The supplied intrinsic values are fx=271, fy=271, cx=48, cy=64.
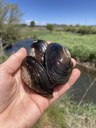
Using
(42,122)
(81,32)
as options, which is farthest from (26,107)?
(81,32)

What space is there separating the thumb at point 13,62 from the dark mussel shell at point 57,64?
206mm

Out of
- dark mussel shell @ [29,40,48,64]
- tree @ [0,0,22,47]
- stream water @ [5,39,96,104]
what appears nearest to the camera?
dark mussel shell @ [29,40,48,64]

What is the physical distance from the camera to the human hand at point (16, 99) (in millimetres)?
2008

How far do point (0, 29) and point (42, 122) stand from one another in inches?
803

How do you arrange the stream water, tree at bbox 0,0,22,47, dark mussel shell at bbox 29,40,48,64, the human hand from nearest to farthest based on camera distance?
1. the human hand
2. dark mussel shell at bbox 29,40,48,64
3. the stream water
4. tree at bbox 0,0,22,47

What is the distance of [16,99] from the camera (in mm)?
2139

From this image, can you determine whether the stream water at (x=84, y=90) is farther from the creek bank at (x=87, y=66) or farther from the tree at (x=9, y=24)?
the tree at (x=9, y=24)

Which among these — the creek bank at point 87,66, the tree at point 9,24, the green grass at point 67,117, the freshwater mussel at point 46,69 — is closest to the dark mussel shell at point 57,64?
the freshwater mussel at point 46,69

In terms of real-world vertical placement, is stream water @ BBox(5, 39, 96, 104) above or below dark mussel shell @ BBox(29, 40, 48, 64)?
below

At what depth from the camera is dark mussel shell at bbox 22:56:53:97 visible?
2.06m

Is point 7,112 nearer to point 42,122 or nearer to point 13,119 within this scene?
point 13,119

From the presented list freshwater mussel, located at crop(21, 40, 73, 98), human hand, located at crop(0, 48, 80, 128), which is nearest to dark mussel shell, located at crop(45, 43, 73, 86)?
freshwater mussel, located at crop(21, 40, 73, 98)

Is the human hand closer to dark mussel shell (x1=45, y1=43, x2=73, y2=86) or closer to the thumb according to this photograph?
the thumb

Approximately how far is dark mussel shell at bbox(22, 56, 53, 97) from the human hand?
7cm
